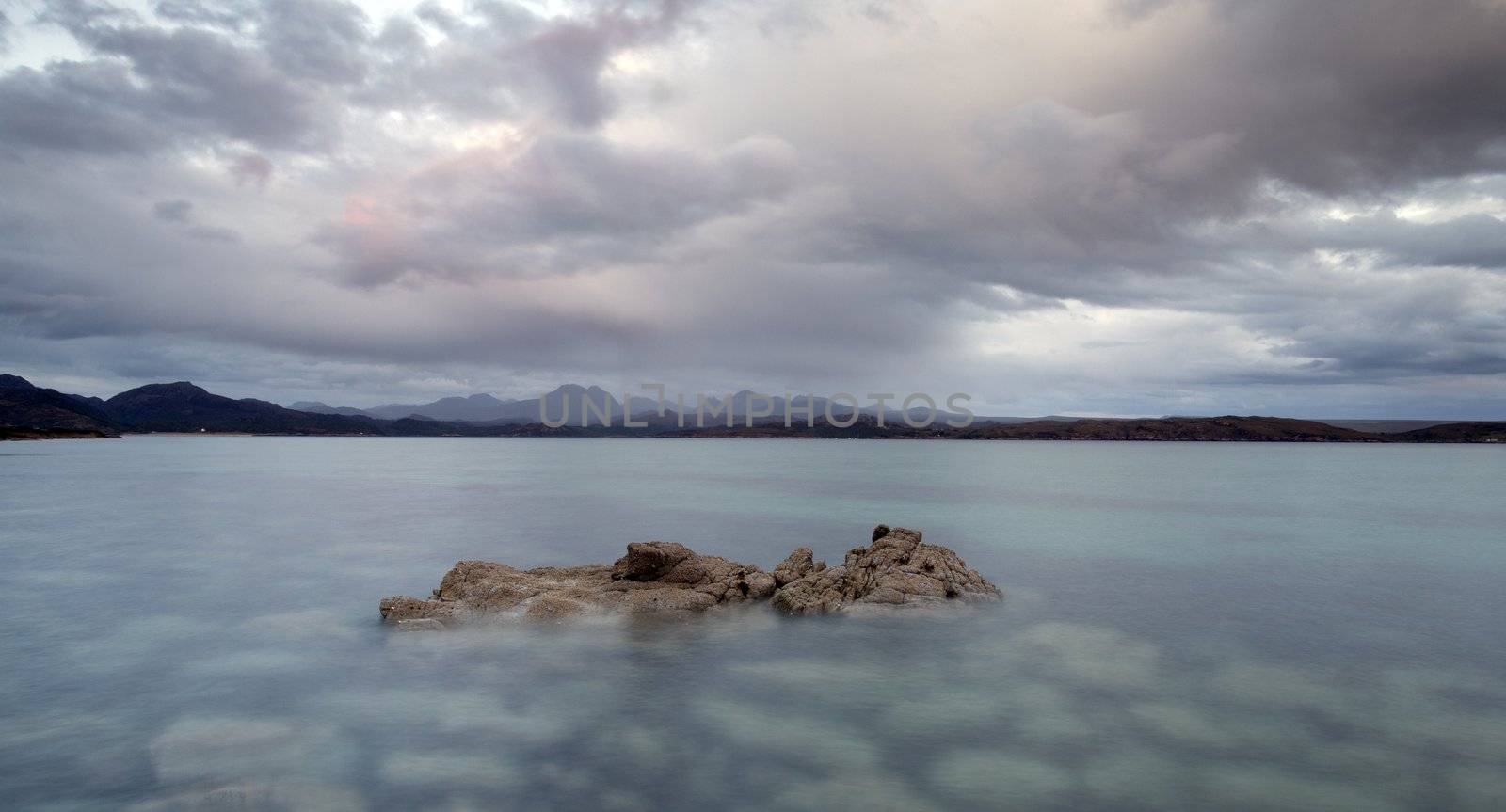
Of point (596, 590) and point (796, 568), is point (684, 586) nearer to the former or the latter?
point (596, 590)

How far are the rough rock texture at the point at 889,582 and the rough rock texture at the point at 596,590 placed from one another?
1293mm

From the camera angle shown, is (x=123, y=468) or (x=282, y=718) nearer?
(x=282, y=718)

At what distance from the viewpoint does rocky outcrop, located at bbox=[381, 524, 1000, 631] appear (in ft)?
55.1

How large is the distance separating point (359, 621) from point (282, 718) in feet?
20.0

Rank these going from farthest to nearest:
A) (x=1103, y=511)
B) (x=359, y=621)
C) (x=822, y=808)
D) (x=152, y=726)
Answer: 1. (x=1103, y=511)
2. (x=359, y=621)
3. (x=152, y=726)
4. (x=822, y=808)

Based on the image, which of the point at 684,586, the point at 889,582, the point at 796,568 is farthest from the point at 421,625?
the point at 889,582

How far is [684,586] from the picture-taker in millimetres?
18141

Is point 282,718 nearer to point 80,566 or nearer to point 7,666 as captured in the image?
point 7,666

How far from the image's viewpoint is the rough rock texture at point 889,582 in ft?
57.4

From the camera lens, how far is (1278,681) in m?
13.2

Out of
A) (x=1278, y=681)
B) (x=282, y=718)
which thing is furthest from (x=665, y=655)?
(x=1278, y=681)

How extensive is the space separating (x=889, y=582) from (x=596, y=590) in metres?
6.56

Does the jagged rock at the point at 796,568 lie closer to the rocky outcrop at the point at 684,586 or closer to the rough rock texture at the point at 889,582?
the rocky outcrop at the point at 684,586

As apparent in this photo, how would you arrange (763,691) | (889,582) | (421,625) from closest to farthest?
(763,691) < (421,625) < (889,582)
